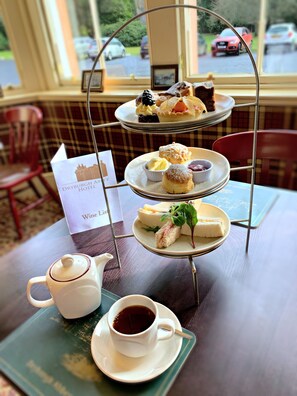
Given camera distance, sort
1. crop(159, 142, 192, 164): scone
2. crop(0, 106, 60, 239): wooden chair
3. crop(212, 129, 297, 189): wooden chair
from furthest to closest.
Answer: crop(0, 106, 60, 239): wooden chair → crop(212, 129, 297, 189): wooden chair → crop(159, 142, 192, 164): scone

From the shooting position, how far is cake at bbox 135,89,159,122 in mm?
704

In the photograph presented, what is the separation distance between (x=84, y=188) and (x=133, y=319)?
485 millimetres

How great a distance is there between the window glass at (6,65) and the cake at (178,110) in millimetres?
2394

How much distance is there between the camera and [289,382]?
559mm

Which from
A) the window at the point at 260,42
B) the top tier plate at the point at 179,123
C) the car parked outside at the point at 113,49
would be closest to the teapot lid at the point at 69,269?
the top tier plate at the point at 179,123

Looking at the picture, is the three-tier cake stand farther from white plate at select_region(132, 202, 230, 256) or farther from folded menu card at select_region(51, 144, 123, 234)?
folded menu card at select_region(51, 144, 123, 234)

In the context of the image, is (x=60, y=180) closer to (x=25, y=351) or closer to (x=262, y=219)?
(x=25, y=351)

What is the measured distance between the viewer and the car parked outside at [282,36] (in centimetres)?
154

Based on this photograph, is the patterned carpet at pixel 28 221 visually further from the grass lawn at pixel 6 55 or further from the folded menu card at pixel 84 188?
the folded menu card at pixel 84 188

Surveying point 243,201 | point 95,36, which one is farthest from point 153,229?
point 95,36

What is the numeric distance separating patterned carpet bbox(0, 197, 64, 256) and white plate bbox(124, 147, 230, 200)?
178cm

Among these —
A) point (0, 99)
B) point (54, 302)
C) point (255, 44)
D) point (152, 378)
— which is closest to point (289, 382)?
point (152, 378)

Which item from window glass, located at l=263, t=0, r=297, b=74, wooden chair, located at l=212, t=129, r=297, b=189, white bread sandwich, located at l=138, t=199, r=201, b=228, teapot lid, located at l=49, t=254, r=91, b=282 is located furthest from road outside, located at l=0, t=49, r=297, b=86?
teapot lid, located at l=49, t=254, r=91, b=282

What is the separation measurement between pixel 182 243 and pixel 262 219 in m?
0.38
